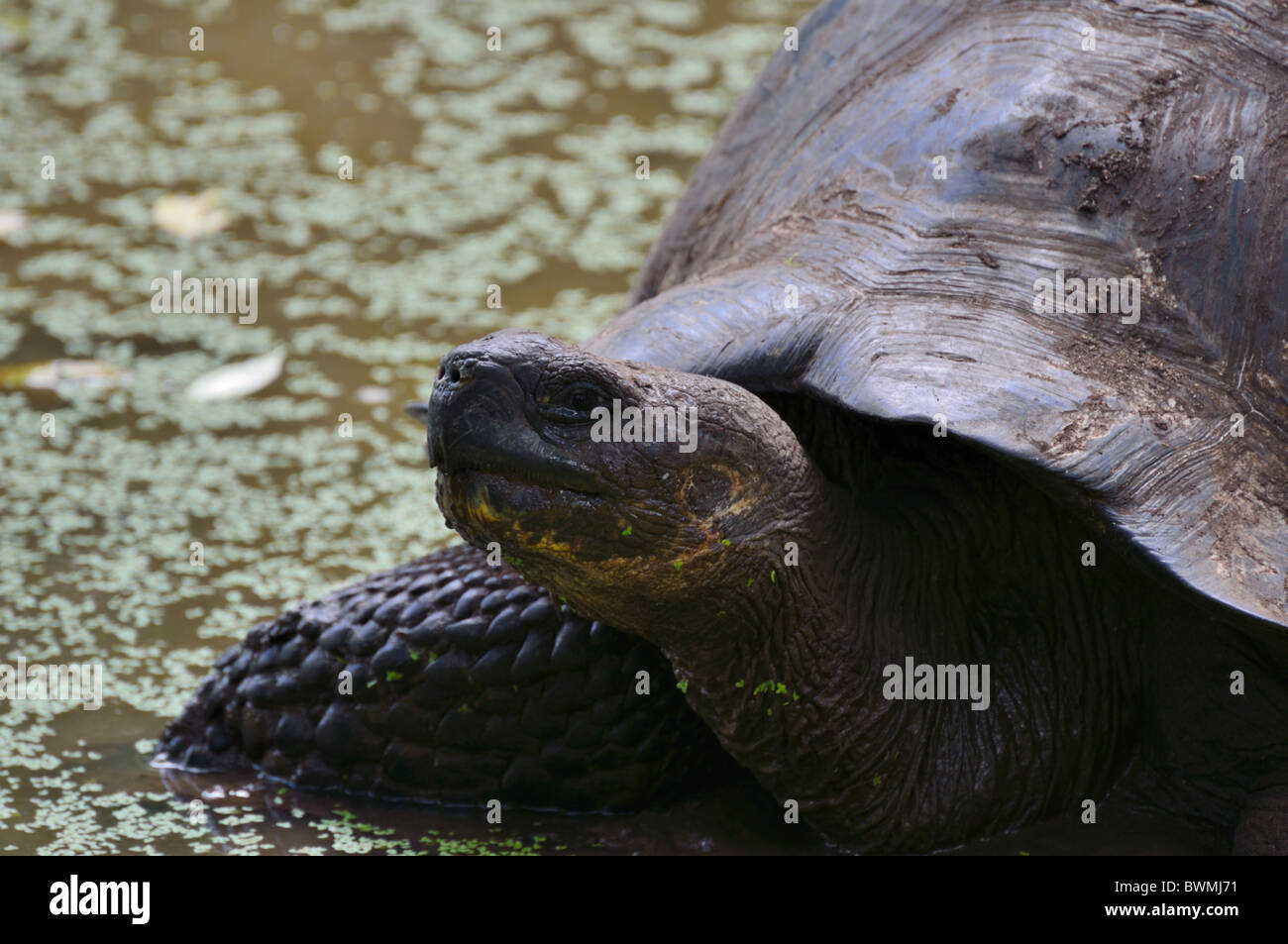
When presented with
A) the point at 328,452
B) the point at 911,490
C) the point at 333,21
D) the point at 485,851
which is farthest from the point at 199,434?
the point at 333,21

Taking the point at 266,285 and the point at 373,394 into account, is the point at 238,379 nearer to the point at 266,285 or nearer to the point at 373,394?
the point at 373,394

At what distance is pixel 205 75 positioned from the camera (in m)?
6.89

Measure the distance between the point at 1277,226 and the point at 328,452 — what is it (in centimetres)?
231

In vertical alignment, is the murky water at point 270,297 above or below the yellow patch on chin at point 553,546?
above

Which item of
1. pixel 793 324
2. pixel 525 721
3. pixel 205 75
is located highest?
pixel 205 75

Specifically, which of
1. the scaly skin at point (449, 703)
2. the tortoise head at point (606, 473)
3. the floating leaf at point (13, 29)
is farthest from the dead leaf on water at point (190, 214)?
the tortoise head at point (606, 473)

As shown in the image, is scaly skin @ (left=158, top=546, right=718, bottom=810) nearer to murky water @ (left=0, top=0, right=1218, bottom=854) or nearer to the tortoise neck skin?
murky water @ (left=0, top=0, right=1218, bottom=854)

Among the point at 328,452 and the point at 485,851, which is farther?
the point at 328,452

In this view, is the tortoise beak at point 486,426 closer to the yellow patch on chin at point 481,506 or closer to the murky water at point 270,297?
the yellow patch on chin at point 481,506

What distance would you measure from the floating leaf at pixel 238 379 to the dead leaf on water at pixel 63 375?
0.64 feet

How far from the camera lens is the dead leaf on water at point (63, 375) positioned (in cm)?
449

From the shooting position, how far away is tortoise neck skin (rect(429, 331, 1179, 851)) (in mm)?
2283
